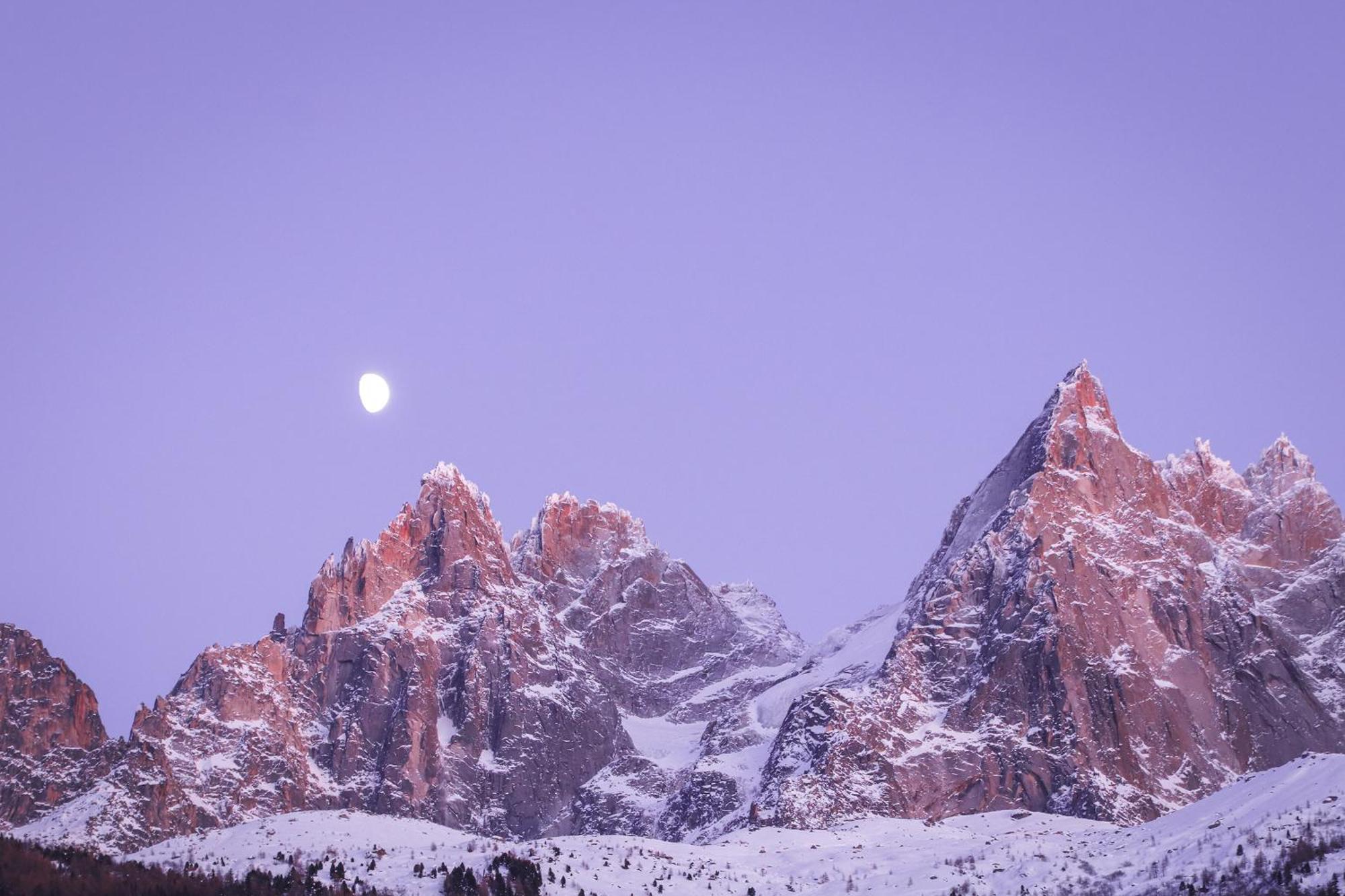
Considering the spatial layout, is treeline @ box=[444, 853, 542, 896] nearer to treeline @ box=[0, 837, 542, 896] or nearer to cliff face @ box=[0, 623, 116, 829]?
treeline @ box=[0, 837, 542, 896]

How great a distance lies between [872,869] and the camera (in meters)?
81.8

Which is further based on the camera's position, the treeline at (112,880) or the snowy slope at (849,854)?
the snowy slope at (849,854)

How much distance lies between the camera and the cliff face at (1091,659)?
160 meters

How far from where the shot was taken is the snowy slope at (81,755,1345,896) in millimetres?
69188

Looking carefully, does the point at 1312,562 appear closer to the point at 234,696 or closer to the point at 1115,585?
the point at 1115,585

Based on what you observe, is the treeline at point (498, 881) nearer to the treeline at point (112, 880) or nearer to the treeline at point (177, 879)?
the treeline at point (177, 879)

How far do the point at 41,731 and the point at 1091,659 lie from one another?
10958 cm

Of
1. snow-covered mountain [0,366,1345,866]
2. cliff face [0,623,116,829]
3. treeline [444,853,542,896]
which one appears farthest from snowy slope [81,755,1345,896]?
cliff face [0,623,116,829]

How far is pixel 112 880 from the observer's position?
6381cm

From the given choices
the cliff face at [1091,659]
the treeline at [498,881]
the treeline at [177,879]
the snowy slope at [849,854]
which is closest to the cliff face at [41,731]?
the cliff face at [1091,659]

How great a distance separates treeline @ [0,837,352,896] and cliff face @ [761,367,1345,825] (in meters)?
89.1

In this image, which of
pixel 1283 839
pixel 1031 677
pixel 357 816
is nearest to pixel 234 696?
pixel 1031 677

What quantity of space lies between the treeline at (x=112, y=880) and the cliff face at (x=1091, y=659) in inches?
3509

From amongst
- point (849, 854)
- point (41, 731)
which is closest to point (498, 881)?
point (849, 854)
